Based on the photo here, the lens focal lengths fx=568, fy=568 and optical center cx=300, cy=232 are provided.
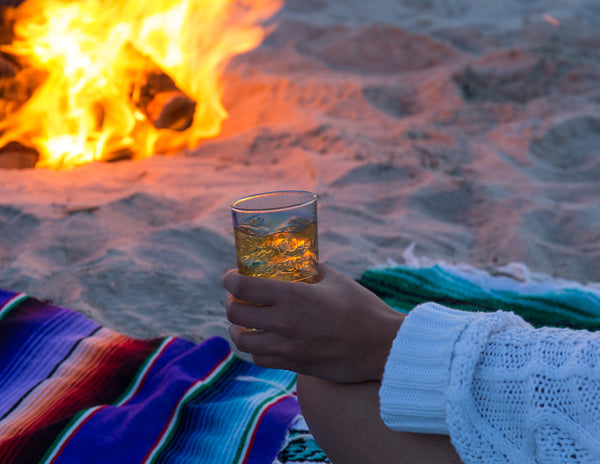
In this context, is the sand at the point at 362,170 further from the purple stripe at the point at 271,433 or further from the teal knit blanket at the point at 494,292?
the purple stripe at the point at 271,433

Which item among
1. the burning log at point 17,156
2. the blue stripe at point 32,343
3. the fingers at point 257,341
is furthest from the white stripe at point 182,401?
the burning log at point 17,156

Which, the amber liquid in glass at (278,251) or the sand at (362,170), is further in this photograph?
the sand at (362,170)

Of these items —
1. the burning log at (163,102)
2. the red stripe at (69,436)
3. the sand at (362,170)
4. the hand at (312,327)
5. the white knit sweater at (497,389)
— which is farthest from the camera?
the burning log at (163,102)

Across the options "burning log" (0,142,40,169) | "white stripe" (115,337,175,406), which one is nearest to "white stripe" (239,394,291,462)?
"white stripe" (115,337,175,406)

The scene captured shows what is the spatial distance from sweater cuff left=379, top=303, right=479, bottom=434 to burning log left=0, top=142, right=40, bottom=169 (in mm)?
3671

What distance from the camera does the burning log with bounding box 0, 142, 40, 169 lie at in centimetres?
388

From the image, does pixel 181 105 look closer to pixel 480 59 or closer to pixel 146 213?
pixel 146 213

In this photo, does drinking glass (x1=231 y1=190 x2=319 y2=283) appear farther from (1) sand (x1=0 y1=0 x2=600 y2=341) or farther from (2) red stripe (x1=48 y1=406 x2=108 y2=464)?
(1) sand (x1=0 y1=0 x2=600 y2=341)

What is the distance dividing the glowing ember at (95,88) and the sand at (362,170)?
0.29m

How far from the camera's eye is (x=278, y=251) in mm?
1117

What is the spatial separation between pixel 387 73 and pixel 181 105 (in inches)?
70.3

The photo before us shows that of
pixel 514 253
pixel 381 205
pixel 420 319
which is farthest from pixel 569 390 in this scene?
pixel 381 205

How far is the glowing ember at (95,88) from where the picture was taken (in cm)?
398

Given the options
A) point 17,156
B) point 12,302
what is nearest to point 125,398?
point 12,302
